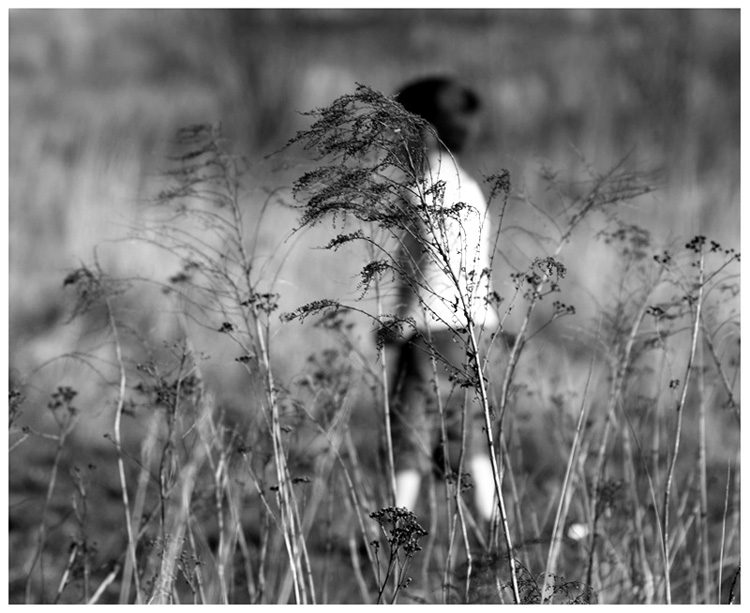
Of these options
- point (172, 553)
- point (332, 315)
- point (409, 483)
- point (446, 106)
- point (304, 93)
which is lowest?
point (172, 553)

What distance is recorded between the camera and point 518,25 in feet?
26.7

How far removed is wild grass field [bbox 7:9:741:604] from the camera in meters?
2.38

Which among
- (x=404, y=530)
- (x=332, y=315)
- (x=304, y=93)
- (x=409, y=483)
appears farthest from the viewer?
(x=304, y=93)

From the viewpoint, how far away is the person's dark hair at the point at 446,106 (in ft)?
11.6

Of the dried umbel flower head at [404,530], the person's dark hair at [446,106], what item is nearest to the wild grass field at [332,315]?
the dried umbel flower head at [404,530]

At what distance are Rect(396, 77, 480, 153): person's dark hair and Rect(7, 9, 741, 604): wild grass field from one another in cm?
39

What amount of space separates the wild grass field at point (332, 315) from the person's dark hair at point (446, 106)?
39 cm

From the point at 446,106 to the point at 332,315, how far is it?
4.45 feet

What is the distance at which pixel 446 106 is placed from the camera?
3551mm

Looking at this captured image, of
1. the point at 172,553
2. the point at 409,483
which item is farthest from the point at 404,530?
the point at 409,483

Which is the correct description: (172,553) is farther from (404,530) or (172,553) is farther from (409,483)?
(409,483)

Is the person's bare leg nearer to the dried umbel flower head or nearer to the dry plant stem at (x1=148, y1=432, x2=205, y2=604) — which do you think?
the dry plant stem at (x1=148, y1=432, x2=205, y2=604)

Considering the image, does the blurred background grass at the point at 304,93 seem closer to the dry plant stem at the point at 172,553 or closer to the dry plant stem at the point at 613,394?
the dry plant stem at the point at 613,394

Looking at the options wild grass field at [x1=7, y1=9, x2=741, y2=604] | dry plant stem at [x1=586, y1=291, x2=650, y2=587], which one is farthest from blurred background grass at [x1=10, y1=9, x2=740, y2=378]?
dry plant stem at [x1=586, y1=291, x2=650, y2=587]
